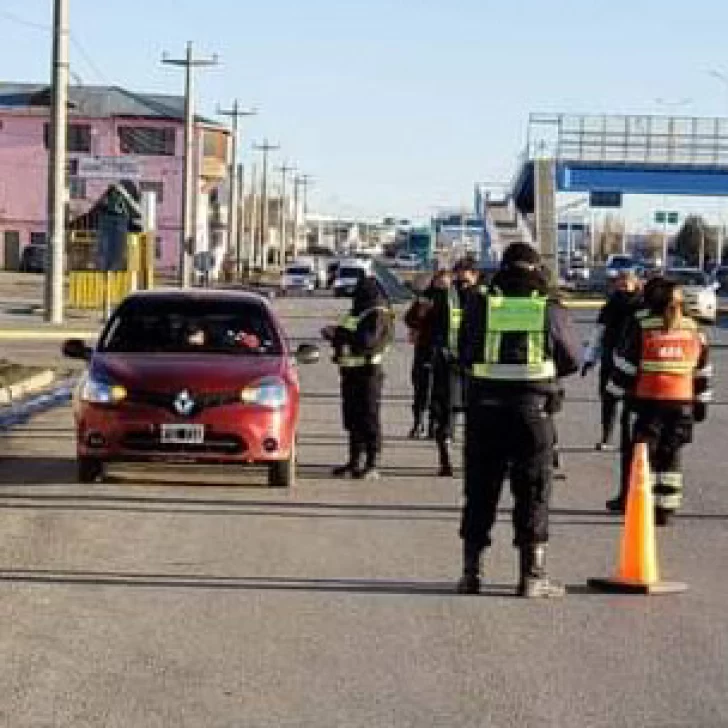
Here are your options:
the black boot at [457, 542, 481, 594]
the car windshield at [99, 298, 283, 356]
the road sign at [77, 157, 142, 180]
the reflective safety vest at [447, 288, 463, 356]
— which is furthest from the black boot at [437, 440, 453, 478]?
the road sign at [77, 157, 142, 180]

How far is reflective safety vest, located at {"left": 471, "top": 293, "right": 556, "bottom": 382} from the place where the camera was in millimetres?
9398

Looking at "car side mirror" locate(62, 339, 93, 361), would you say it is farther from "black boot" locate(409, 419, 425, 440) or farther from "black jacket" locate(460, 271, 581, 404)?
"black jacket" locate(460, 271, 581, 404)

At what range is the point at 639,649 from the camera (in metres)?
8.17

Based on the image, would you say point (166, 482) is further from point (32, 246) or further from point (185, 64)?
point (32, 246)

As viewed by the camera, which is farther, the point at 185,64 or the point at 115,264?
the point at 185,64

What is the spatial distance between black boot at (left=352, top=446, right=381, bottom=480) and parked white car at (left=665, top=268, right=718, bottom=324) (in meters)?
2.84

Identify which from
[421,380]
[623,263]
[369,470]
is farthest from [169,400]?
[623,263]

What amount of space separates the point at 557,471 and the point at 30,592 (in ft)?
24.4

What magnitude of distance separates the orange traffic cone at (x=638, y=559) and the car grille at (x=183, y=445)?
421 cm

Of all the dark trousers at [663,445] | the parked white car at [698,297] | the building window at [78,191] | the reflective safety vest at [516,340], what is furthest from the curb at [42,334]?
the building window at [78,191]

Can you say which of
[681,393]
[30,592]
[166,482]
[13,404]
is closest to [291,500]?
[166,482]

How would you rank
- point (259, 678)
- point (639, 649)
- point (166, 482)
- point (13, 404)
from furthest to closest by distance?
1. point (13, 404)
2. point (166, 482)
3. point (639, 649)
4. point (259, 678)

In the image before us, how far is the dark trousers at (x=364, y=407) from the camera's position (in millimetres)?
14820

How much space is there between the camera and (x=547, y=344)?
31.0 ft
